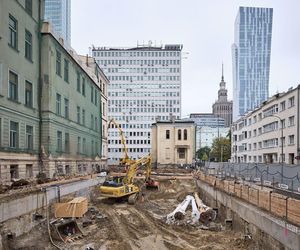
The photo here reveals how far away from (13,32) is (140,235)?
1669cm

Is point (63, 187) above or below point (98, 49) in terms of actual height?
below

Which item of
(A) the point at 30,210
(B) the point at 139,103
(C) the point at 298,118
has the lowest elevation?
(A) the point at 30,210

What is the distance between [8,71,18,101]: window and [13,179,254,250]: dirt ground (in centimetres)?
1025

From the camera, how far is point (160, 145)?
78.6 metres

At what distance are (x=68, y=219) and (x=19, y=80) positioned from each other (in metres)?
11.4

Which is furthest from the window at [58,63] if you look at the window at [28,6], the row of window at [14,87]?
the row of window at [14,87]

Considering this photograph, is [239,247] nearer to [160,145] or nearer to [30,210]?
[30,210]

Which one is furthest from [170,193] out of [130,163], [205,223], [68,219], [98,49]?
[98,49]

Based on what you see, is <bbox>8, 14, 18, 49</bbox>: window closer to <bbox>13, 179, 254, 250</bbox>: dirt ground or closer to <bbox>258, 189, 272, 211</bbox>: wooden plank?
<bbox>13, 179, 254, 250</bbox>: dirt ground

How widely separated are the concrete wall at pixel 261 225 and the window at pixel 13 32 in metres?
18.1

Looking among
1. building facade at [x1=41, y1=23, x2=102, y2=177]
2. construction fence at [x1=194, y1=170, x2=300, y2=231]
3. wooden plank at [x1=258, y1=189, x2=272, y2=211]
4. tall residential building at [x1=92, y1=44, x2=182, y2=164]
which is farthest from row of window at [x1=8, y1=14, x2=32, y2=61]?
tall residential building at [x1=92, y1=44, x2=182, y2=164]

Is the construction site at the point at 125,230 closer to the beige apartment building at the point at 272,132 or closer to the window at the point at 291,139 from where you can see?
the beige apartment building at the point at 272,132

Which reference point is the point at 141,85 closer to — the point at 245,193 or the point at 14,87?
the point at 14,87

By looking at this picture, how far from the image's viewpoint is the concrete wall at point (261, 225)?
1324cm
